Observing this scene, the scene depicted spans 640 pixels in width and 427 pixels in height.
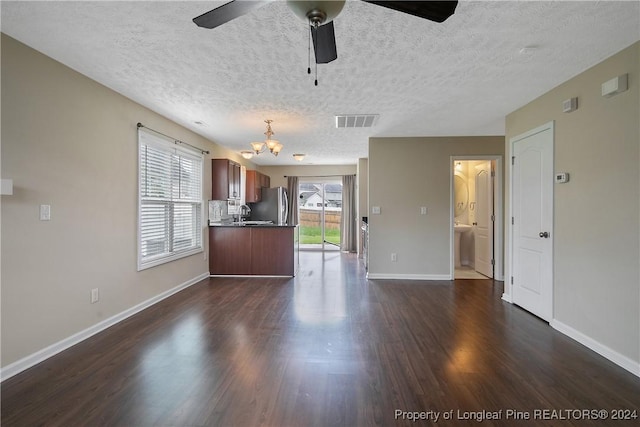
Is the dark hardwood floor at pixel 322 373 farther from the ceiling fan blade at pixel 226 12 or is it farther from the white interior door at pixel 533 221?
the ceiling fan blade at pixel 226 12

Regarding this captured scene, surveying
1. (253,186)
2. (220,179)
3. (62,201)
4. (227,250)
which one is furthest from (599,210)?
(253,186)

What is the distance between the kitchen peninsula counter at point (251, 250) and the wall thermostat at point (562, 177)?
379 centimetres

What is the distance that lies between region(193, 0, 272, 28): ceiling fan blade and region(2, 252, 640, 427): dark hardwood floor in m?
2.18

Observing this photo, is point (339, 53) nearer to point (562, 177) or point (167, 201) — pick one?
point (562, 177)

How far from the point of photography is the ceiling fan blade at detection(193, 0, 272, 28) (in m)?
1.37

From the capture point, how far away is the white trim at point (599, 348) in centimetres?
219

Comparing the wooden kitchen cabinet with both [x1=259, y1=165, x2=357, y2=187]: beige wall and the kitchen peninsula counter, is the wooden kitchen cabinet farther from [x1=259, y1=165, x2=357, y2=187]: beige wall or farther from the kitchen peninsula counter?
[x1=259, y1=165, x2=357, y2=187]: beige wall

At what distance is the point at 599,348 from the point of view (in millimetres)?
2471

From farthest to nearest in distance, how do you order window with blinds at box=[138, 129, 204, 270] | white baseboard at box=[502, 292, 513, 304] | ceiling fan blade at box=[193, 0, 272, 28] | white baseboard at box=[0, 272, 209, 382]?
white baseboard at box=[502, 292, 513, 304]
window with blinds at box=[138, 129, 204, 270]
white baseboard at box=[0, 272, 209, 382]
ceiling fan blade at box=[193, 0, 272, 28]

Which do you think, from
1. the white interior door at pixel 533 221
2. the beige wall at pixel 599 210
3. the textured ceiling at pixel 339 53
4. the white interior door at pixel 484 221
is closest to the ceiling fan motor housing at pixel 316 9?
the textured ceiling at pixel 339 53

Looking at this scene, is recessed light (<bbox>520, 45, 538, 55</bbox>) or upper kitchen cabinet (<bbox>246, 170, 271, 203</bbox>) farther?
upper kitchen cabinet (<bbox>246, 170, 271, 203</bbox>)

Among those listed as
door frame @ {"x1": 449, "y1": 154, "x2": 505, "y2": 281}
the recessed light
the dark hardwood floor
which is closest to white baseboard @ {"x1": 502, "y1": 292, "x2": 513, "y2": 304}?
the dark hardwood floor

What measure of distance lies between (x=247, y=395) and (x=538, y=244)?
3.37m

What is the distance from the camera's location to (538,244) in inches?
129
